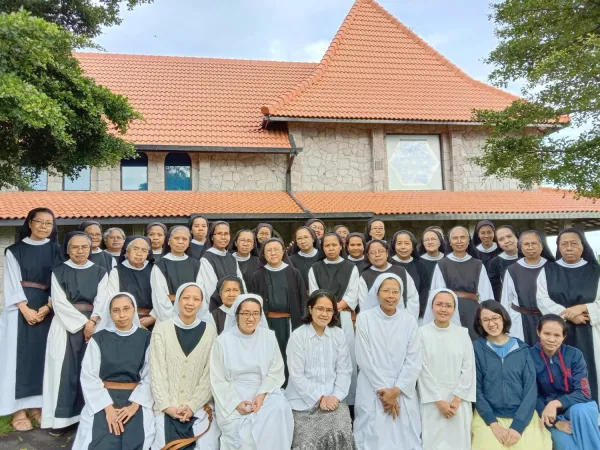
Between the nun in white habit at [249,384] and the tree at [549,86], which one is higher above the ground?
the tree at [549,86]

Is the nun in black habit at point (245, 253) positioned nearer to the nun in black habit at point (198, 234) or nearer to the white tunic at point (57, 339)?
the nun in black habit at point (198, 234)

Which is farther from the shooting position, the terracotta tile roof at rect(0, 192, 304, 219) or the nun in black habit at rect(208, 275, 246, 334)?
the terracotta tile roof at rect(0, 192, 304, 219)

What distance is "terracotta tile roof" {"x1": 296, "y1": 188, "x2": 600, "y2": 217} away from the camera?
10844 millimetres

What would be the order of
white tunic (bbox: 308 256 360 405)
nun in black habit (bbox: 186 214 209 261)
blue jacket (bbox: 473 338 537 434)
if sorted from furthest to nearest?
nun in black habit (bbox: 186 214 209 261), white tunic (bbox: 308 256 360 405), blue jacket (bbox: 473 338 537 434)

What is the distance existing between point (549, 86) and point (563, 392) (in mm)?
5031

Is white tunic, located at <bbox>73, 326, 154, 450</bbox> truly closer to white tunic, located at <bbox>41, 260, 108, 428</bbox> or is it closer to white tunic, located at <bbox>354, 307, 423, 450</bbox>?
white tunic, located at <bbox>41, 260, 108, 428</bbox>

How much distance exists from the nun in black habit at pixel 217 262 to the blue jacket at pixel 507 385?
9.20 feet

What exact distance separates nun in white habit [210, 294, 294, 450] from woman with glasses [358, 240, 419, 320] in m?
1.43

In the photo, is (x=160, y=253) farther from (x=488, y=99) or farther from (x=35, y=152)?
(x=488, y=99)

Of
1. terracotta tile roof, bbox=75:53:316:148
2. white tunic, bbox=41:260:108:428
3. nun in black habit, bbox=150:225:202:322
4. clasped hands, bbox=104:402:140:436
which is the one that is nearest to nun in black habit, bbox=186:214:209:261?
nun in black habit, bbox=150:225:202:322

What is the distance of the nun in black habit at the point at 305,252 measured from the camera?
594cm

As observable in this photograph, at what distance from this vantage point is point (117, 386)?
4.23 metres

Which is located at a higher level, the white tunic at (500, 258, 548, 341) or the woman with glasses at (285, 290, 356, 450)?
the white tunic at (500, 258, 548, 341)

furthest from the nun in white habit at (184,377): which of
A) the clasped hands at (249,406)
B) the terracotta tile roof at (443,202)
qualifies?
the terracotta tile roof at (443,202)
